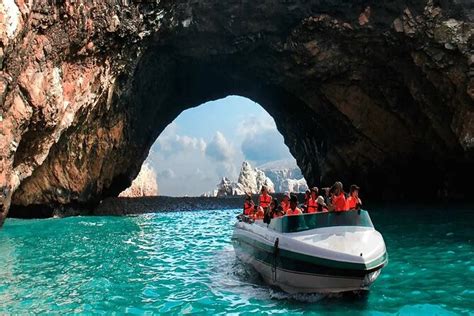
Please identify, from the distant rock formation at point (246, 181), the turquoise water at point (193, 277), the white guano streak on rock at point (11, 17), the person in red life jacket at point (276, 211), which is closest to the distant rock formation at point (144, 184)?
the distant rock formation at point (246, 181)

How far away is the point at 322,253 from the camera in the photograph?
31.6 feet

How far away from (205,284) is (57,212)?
24.6 metres

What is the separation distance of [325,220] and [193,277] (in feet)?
14.6

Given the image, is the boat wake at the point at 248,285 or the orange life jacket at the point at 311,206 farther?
the orange life jacket at the point at 311,206

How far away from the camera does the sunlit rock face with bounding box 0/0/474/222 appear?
65.7 ft

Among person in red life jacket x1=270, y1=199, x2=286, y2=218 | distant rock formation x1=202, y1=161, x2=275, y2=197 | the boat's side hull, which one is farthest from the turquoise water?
distant rock formation x1=202, y1=161, x2=275, y2=197

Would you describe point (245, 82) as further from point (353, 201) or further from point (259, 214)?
point (353, 201)

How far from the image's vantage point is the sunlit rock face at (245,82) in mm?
20031

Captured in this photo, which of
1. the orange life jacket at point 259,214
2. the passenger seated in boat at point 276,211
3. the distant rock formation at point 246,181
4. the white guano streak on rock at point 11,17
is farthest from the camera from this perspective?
the distant rock formation at point 246,181

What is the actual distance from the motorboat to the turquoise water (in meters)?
0.40

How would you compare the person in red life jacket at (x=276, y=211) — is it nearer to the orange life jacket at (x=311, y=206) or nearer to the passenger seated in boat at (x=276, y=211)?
the passenger seated in boat at (x=276, y=211)

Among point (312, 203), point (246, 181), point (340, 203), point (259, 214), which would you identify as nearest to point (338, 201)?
point (340, 203)

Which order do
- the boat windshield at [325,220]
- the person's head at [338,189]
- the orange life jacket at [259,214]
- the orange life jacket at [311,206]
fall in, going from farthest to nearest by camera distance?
the orange life jacket at [259,214], the orange life jacket at [311,206], the person's head at [338,189], the boat windshield at [325,220]

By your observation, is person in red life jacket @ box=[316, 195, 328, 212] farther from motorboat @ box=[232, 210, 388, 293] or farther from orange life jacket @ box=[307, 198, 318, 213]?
motorboat @ box=[232, 210, 388, 293]
